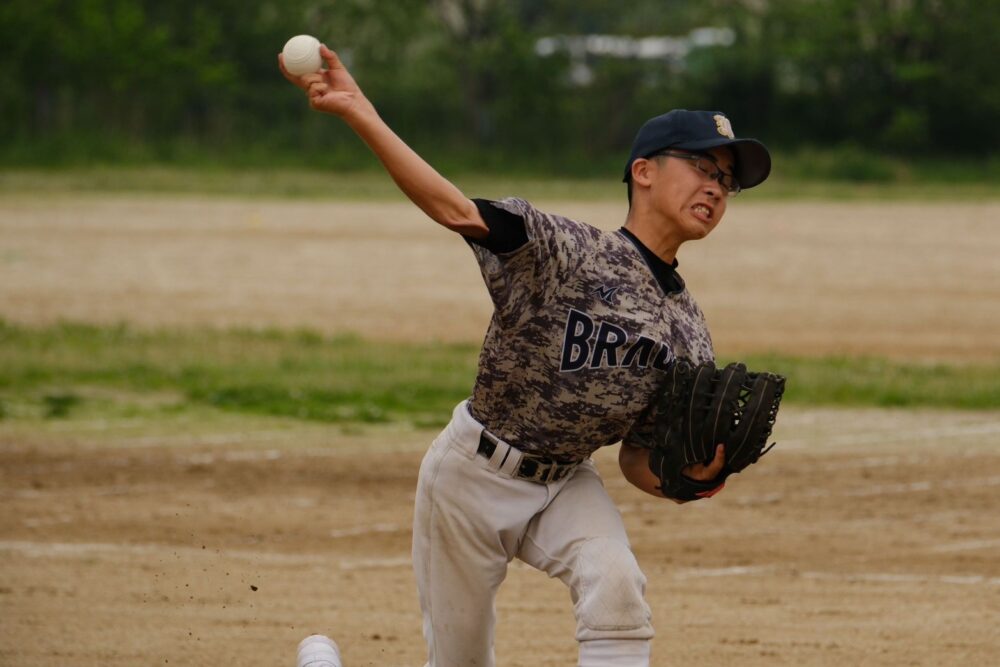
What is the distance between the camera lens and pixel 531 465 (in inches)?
160

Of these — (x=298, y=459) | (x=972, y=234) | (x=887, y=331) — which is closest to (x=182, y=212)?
(x=972, y=234)

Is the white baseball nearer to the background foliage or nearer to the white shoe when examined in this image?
the white shoe

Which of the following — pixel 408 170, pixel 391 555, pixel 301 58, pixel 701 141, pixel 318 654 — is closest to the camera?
pixel 408 170

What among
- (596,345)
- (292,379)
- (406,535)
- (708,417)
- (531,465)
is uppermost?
(596,345)

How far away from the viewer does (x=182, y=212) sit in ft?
86.4

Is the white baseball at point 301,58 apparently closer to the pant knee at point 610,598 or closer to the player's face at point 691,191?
the player's face at point 691,191

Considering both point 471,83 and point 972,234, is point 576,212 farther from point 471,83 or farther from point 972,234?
point 471,83

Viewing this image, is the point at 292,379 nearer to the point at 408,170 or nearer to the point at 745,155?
the point at 745,155

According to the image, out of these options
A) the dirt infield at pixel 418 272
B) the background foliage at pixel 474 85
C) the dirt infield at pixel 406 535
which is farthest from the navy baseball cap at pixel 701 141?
the background foliage at pixel 474 85

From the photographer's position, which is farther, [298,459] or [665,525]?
[298,459]

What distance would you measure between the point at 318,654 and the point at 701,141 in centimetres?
191

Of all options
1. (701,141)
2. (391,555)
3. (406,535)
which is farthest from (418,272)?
(701,141)

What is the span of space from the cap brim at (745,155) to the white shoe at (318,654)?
6.03ft

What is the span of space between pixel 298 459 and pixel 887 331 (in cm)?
760
